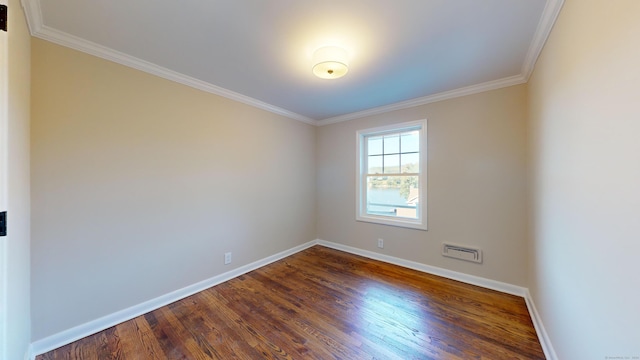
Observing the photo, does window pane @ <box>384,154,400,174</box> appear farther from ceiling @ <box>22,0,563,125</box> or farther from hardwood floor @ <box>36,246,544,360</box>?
hardwood floor @ <box>36,246,544,360</box>

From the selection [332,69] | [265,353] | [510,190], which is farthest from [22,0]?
[510,190]

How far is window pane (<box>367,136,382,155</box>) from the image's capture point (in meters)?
3.65

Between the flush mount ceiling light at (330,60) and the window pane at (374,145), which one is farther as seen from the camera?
the window pane at (374,145)

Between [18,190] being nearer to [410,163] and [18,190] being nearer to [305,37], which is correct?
[305,37]

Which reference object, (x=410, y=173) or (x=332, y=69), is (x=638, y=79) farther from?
(x=410, y=173)

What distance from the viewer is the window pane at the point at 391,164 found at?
3.45 m

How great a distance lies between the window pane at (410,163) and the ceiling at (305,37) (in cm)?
100

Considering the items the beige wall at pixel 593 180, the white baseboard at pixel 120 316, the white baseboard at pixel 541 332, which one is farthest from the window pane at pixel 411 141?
the white baseboard at pixel 120 316

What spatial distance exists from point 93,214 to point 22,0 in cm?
148

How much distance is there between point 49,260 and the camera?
5.53ft

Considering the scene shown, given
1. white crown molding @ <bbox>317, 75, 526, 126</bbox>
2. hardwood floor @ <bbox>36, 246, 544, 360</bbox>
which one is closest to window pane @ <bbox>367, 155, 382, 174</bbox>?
white crown molding @ <bbox>317, 75, 526, 126</bbox>

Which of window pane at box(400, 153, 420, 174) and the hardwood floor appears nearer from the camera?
the hardwood floor

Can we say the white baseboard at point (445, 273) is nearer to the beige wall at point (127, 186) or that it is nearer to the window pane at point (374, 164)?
the window pane at point (374, 164)

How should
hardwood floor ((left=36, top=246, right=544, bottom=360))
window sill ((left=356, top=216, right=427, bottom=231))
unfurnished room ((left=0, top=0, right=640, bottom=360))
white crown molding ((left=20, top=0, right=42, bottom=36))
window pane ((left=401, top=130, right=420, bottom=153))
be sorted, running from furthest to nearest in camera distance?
window pane ((left=401, top=130, right=420, bottom=153)) → window sill ((left=356, top=216, right=427, bottom=231)) → hardwood floor ((left=36, top=246, right=544, bottom=360)) → white crown molding ((left=20, top=0, right=42, bottom=36)) → unfurnished room ((left=0, top=0, right=640, bottom=360))
